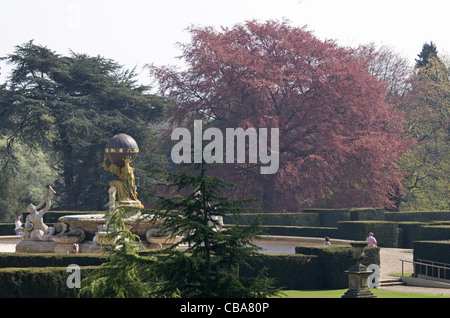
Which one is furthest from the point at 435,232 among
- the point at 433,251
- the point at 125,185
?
the point at 125,185

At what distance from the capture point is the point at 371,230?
105 feet

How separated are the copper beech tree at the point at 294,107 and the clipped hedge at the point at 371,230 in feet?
32.6

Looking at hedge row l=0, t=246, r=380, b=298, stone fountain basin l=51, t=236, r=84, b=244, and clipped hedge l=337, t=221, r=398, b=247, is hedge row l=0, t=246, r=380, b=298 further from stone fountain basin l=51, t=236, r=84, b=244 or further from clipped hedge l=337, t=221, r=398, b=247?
clipped hedge l=337, t=221, r=398, b=247

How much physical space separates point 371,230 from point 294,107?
1387cm

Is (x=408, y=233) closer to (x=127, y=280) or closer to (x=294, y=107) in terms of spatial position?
(x=294, y=107)

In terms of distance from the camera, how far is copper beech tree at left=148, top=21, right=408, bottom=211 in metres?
43.1

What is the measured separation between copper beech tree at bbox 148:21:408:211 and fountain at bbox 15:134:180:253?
1683 centimetres

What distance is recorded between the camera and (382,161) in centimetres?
4366

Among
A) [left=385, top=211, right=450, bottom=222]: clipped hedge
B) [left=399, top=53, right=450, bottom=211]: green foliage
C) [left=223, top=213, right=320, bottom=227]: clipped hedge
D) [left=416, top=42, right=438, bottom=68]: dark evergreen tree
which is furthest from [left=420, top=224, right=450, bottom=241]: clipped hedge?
[left=416, top=42, right=438, bottom=68]: dark evergreen tree

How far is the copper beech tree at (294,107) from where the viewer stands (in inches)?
1698

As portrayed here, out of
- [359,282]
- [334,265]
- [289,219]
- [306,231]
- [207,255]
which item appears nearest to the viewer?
[207,255]

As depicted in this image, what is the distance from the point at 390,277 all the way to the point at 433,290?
2.67 meters

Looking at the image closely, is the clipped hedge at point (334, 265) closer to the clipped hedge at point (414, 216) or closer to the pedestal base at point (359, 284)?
the pedestal base at point (359, 284)
